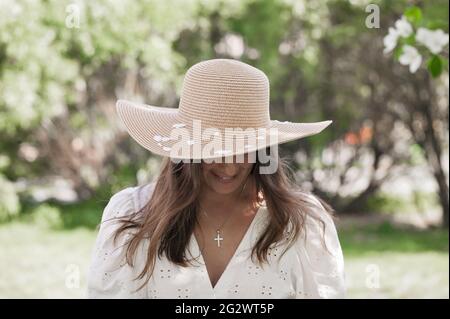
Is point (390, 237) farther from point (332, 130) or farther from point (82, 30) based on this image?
point (82, 30)

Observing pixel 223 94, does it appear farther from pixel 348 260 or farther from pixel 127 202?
pixel 348 260

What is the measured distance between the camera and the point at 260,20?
9.09 metres

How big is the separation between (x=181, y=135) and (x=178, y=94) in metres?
6.39

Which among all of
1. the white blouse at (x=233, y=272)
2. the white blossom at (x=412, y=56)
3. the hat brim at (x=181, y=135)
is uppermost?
the white blossom at (x=412, y=56)

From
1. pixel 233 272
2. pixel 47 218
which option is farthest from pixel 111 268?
pixel 47 218

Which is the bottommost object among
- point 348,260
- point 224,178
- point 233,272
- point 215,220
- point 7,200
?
point 348,260

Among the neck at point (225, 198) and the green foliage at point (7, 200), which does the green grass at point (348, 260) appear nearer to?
the green foliage at point (7, 200)

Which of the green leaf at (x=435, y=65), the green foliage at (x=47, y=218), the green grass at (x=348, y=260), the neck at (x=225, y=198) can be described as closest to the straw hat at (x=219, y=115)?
the neck at (x=225, y=198)

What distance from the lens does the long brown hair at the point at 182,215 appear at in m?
2.50

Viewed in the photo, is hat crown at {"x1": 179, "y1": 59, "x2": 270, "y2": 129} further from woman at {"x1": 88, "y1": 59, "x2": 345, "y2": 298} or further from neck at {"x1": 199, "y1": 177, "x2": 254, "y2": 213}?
neck at {"x1": 199, "y1": 177, "x2": 254, "y2": 213}

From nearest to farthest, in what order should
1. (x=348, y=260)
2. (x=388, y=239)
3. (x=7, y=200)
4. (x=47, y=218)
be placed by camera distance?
1. (x=348, y=260)
2. (x=388, y=239)
3. (x=7, y=200)
4. (x=47, y=218)

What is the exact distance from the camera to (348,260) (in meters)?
7.10

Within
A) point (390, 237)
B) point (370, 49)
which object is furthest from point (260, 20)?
point (390, 237)

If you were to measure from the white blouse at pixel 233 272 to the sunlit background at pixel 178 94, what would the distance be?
14.5ft
